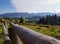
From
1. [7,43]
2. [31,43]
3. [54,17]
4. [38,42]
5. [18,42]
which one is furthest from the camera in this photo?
[54,17]

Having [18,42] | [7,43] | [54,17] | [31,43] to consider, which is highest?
[31,43]

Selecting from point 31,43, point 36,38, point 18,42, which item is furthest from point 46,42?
point 18,42

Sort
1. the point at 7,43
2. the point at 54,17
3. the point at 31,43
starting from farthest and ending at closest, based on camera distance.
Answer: the point at 54,17, the point at 7,43, the point at 31,43

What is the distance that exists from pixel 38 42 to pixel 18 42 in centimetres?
115

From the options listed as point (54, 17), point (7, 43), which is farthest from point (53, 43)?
point (54, 17)

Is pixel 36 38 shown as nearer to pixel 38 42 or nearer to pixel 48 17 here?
pixel 38 42

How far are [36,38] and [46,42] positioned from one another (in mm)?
190

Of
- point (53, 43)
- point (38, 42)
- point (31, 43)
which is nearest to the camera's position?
point (53, 43)

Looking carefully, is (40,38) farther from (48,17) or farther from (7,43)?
(48,17)

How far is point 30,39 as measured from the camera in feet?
5.04

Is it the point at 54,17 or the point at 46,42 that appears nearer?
the point at 46,42

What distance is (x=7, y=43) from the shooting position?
3373 millimetres

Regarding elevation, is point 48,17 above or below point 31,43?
below

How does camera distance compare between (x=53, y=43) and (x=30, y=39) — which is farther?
(x=30, y=39)
